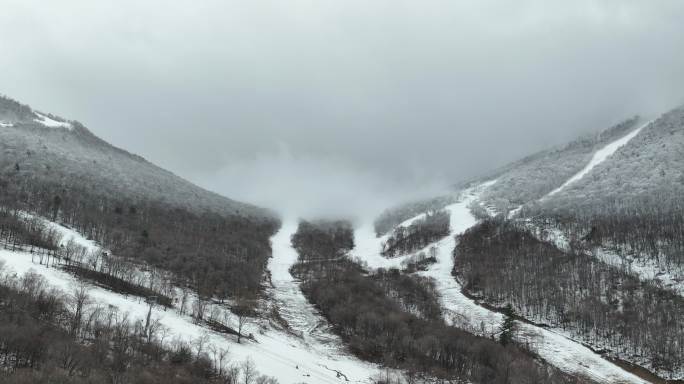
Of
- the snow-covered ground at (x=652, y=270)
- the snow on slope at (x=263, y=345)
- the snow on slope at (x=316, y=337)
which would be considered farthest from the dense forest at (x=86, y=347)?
the snow-covered ground at (x=652, y=270)

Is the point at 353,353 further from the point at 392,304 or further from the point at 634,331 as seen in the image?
the point at 634,331

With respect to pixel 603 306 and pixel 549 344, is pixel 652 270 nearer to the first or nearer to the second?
pixel 603 306

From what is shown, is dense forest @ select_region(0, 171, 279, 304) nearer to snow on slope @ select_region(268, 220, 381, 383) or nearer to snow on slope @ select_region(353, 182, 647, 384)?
snow on slope @ select_region(268, 220, 381, 383)

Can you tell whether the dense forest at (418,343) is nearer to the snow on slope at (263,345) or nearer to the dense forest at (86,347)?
the snow on slope at (263,345)

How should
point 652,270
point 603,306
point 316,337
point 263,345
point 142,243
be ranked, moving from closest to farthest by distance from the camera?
point 263,345 < point 316,337 < point 603,306 < point 142,243 < point 652,270

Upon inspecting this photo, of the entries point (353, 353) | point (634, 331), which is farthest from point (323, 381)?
point (634, 331)

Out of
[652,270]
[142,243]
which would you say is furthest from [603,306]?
[142,243]

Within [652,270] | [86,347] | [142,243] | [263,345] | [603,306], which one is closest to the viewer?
[86,347]
